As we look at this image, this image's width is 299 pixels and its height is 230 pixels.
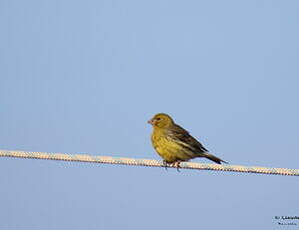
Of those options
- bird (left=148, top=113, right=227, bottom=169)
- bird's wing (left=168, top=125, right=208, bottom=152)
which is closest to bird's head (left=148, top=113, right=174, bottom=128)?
bird (left=148, top=113, right=227, bottom=169)

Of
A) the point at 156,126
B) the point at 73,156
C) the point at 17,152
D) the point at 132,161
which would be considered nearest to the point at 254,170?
the point at 132,161

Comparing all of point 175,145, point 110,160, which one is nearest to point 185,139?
point 175,145

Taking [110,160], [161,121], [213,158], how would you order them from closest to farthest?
[110,160] → [213,158] → [161,121]

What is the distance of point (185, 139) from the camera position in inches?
471

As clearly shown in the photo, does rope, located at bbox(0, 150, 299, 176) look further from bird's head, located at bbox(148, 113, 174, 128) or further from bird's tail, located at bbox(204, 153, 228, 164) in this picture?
bird's head, located at bbox(148, 113, 174, 128)

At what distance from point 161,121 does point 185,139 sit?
69cm

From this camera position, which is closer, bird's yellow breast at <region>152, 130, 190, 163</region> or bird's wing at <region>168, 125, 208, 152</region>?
bird's yellow breast at <region>152, 130, 190, 163</region>

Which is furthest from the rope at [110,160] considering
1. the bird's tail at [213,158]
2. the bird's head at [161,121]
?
the bird's head at [161,121]

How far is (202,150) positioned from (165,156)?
576 millimetres

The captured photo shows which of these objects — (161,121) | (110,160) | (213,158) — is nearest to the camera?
(110,160)

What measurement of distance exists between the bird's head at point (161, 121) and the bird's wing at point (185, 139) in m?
0.20

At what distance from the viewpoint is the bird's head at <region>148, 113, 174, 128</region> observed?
1241 cm

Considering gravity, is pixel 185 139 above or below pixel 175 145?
above

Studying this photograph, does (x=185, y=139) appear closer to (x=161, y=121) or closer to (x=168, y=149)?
(x=168, y=149)
